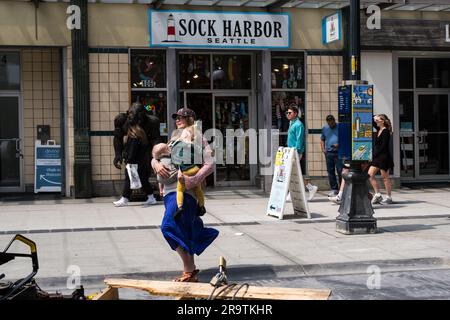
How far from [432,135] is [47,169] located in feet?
32.4

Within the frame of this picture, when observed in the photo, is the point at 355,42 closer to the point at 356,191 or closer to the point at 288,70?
the point at 356,191

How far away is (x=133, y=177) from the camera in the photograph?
13.0 metres

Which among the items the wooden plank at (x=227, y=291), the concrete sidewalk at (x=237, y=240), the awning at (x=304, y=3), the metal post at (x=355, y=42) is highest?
the awning at (x=304, y=3)

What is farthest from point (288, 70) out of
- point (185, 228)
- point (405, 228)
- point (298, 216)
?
point (185, 228)

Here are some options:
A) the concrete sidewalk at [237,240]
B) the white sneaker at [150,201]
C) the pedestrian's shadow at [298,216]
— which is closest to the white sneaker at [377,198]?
the concrete sidewalk at [237,240]

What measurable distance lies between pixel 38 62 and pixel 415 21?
899cm

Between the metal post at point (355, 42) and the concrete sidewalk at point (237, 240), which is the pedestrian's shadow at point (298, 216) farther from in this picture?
the metal post at point (355, 42)

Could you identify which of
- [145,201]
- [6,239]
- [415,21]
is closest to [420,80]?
[415,21]

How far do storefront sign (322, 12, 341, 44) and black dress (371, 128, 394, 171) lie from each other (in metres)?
2.87

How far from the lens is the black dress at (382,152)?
1292 centimetres

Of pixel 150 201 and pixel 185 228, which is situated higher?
pixel 185 228

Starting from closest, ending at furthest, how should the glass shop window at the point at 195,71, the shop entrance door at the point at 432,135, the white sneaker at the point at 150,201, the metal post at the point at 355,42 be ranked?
the metal post at the point at 355,42
the white sneaker at the point at 150,201
the glass shop window at the point at 195,71
the shop entrance door at the point at 432,135

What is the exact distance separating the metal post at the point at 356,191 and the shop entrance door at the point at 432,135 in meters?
8.10


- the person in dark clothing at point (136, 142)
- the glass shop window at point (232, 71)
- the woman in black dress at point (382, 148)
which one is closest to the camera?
the woman in black dress at point (382, 148)
